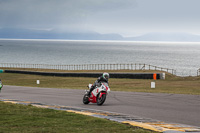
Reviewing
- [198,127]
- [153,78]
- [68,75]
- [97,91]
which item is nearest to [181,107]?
[97,91]

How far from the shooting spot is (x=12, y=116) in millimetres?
11539

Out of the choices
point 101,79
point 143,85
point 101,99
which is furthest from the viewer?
point 143,85

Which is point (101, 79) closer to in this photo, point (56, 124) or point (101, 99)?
point (101, 99)

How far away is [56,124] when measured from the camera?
9.80 m

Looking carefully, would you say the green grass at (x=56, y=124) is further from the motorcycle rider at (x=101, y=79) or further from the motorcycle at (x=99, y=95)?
the motorcycle rider at (x=101, y=79)

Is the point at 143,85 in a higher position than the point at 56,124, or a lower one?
higher

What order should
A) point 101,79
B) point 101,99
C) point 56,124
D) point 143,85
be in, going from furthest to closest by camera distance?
1. point 143,85
2. point 101,99
3. point 101,79
4. point 56,124

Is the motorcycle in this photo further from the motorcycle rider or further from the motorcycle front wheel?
the motorcycle rider

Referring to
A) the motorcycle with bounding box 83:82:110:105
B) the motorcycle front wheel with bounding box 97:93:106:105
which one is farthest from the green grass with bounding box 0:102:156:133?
the motorcycle front wheel with bounding box 97:93:106:105

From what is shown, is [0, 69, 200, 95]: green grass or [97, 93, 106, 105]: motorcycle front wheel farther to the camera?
[0, 69, 200, 95]: green grass

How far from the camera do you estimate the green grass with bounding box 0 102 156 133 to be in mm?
8820

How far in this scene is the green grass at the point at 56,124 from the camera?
28.9 ft

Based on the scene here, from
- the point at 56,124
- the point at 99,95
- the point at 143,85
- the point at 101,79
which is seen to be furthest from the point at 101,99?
the point at 143,85

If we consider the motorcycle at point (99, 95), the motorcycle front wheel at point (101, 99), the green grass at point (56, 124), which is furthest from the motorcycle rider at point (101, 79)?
the green grass at point (56, 124)
